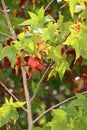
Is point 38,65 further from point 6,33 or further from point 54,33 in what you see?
point 6,33

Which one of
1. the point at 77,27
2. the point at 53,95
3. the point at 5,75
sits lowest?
the point at 53,95

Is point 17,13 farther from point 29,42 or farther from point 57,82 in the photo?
point 29,42

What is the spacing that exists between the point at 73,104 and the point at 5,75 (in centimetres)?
82

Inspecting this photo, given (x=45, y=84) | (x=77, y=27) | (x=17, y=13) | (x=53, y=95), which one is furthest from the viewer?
(x=53, y=95)

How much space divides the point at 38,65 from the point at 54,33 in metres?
0.12

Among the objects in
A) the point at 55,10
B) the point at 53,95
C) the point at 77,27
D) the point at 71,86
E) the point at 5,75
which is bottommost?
the point at 53,95

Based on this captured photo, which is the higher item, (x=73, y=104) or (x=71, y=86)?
(x=73, y=104)

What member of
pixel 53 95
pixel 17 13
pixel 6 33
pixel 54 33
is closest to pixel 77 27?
pixel 54 33

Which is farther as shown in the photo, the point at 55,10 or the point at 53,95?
the point at 53,95

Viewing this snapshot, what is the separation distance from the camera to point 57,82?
2432mm

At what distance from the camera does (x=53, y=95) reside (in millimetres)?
3156

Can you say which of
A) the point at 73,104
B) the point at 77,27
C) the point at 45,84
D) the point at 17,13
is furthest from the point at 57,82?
the point at 77,27

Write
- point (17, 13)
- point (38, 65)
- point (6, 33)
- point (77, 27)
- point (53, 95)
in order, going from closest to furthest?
1. point (77, 27)
2. point (38, 65)
3. point (6, 33)
4. point (17, 13)
5. point (53, 95)

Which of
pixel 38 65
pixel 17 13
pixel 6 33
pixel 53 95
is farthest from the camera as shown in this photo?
pixel 53 95
